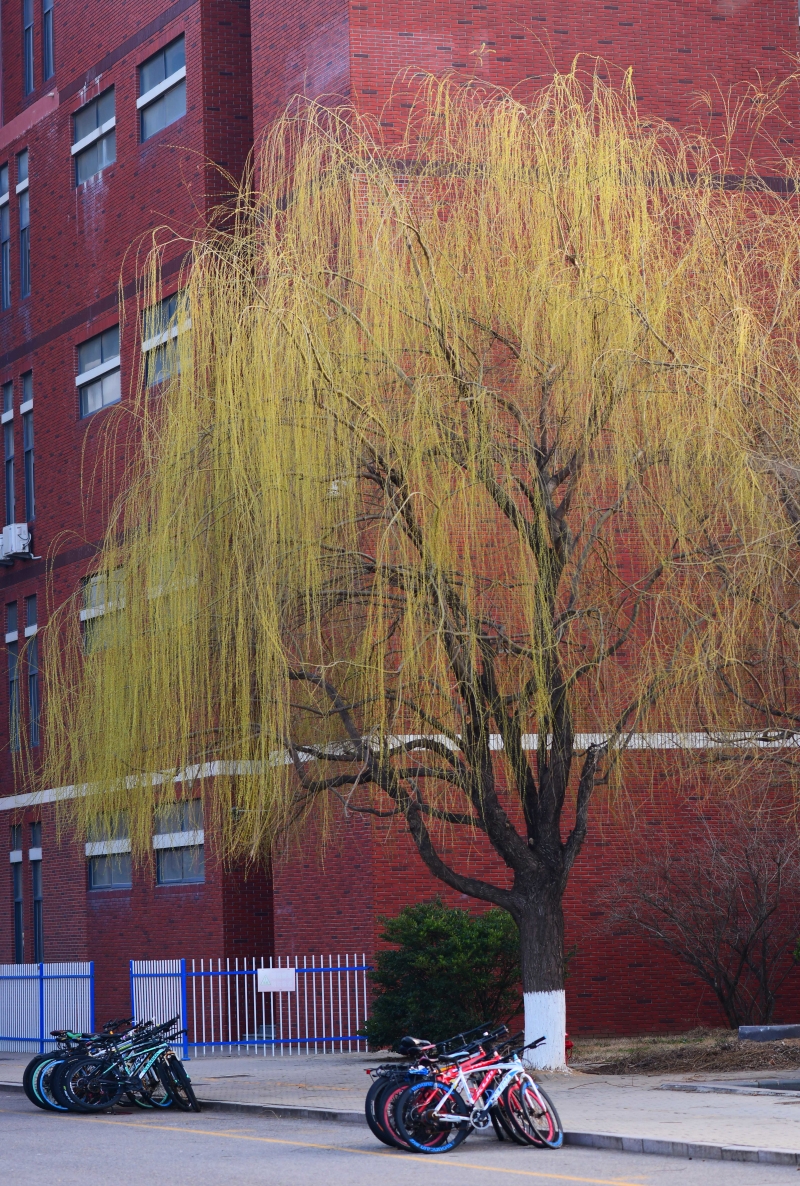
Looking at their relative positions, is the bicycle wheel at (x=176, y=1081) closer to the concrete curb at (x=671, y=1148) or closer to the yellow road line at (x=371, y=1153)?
the yellow road line at (x=371, y=1153)

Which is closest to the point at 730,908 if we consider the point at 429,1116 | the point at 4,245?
the point at 429,1116

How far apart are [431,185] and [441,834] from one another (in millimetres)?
9317

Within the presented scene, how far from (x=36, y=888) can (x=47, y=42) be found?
1894cm

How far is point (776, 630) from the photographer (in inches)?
586

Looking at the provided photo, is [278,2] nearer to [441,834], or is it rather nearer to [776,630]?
[441,834]

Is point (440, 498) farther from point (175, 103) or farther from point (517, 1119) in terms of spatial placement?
point (175, 103)

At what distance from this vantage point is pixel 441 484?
Answer: 15.3m

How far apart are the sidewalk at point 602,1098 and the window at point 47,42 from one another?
22635mm

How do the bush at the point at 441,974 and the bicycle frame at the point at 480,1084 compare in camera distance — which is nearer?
the bicycle frame at the point at 480,1084

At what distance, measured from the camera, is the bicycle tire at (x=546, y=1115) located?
1252 centimetres

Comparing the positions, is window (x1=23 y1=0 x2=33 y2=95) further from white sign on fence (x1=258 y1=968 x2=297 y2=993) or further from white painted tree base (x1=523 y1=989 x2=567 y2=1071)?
white painted tree base (x1=523 y1=989 x2=567 y2=1071)

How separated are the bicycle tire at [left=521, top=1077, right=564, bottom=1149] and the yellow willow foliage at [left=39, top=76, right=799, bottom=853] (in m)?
3.76

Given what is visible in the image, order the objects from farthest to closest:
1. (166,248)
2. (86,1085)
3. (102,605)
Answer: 1. (166,248)
2. (102,605)
3. (86,1085)

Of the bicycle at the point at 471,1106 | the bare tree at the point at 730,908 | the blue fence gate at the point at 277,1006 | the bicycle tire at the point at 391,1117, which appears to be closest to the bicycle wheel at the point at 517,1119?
the bicycle at the point at 471,1106
